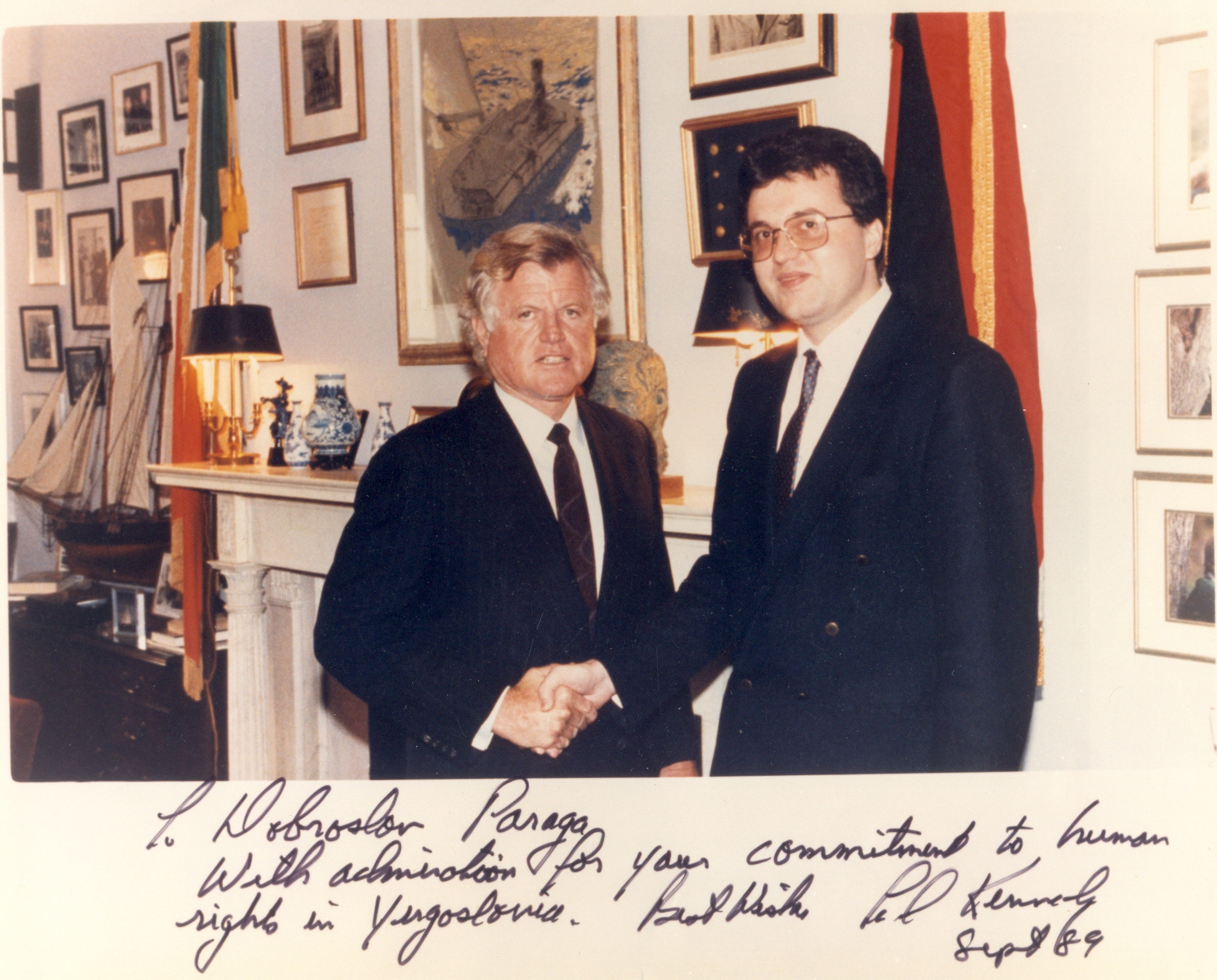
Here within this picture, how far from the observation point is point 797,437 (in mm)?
1419

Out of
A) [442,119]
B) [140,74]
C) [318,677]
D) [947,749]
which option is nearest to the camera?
[947,749]

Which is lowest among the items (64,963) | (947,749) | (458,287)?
(64,963)

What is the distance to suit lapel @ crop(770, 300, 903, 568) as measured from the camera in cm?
133

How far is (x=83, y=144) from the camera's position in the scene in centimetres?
183

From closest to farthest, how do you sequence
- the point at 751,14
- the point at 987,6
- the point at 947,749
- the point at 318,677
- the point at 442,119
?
1. the point at 947,749
2. the point at 987,6
3. the point at 751,14
4. the point at 442,119
5. the point at 318,677

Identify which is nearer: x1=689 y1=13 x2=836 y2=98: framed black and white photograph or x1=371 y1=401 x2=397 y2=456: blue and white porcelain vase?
x1=689 y1=13 x2=836 y2=98: framed black and white photograph

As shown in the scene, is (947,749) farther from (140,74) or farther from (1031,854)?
(140,74)

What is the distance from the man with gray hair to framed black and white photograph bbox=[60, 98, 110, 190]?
0.92m

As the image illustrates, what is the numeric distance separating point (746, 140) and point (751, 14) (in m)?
0.22

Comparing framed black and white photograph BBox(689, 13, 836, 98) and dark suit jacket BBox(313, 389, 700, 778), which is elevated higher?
framed black and white photograph BBox(689, 13, 836, 98)

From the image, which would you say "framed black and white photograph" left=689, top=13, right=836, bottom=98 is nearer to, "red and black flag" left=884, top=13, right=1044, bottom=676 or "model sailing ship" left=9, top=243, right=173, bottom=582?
"red and black flag" left=884, top=13, right=1044, bottom=676

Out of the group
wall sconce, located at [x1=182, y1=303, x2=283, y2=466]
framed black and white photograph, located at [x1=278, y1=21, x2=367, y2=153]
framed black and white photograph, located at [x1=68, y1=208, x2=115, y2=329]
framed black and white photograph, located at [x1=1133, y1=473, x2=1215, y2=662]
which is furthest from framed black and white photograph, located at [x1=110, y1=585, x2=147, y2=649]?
framed black and white photograph, located at [x1=1133, y1=473, x2=1215, y2=662]

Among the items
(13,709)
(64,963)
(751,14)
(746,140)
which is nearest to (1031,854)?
(746,140)

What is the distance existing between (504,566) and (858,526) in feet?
1.93
